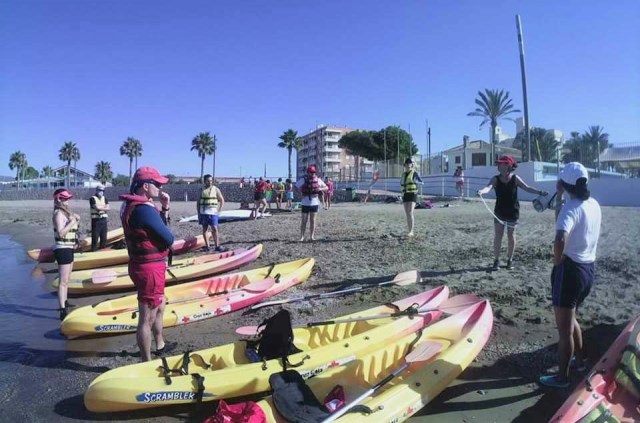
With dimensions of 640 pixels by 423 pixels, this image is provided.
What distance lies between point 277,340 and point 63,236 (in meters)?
3.53

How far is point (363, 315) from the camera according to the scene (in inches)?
197

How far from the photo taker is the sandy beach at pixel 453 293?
144 inches

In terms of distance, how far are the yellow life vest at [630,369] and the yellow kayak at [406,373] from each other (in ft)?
3.63

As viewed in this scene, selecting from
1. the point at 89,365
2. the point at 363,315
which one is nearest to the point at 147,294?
the point at 89,365

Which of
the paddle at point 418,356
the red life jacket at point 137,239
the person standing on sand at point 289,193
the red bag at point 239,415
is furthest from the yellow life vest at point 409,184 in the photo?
the person standing on sand at point 289,193

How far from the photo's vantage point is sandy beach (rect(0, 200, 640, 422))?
3.66 m

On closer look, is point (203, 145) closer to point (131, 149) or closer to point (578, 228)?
point (131, 149)

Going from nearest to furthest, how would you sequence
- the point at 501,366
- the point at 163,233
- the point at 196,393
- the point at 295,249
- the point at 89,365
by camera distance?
1. the point at 196,393
2. the point at 163,233
3. the point at 501,366
4. the point at 89,365
5. the point at 295,249

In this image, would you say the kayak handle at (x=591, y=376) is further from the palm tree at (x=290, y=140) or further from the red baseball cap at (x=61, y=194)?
the palm tree at (x=290, y=140)

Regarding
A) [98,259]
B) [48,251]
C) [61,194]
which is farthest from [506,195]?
[48,251]

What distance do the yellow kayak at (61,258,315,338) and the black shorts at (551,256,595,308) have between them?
13.8ft

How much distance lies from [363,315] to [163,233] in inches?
95.4

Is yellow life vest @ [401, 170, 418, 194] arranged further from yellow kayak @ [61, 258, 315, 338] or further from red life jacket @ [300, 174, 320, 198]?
yellow kayak @ [61, 258, 315, 338]

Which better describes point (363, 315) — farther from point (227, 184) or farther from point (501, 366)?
point (227, 184)
